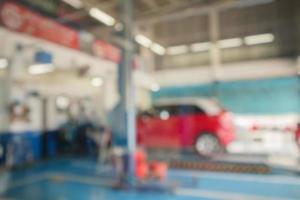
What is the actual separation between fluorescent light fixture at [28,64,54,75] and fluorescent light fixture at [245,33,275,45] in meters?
4.13

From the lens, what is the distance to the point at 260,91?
15.4 feet

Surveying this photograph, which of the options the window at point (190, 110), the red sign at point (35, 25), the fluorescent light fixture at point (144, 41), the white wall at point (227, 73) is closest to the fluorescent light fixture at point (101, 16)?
the red sign at point (35, 25)

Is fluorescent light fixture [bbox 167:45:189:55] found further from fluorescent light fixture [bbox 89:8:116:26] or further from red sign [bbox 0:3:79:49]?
red sign [bbox 0:3:79:49]

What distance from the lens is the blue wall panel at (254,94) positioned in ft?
14.4

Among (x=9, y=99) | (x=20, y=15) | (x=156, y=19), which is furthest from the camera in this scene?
(x=156, y=19)

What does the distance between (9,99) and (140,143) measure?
9.03ft

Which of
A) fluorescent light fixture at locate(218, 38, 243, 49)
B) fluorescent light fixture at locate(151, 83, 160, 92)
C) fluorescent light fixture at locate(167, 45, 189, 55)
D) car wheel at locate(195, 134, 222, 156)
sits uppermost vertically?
fluorescent light fixture at locate(218, 38, 243, 49)

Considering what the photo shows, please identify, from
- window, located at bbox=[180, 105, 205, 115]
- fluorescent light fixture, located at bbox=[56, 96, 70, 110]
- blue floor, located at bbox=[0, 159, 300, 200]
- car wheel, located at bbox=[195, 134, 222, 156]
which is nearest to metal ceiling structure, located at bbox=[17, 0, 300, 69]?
window, located at bbox=[180, 105, 205, 115]

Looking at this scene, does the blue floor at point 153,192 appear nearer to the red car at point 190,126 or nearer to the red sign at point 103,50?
the red car at point 190,126

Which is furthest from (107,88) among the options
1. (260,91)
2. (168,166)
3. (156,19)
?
(260,91)

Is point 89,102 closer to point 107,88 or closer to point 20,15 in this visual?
point 107,88

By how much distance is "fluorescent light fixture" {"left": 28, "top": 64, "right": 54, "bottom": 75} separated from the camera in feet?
17.9

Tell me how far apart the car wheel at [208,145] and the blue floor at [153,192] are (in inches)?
39.8

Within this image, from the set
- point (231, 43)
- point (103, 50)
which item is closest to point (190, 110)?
point (231, 43)
